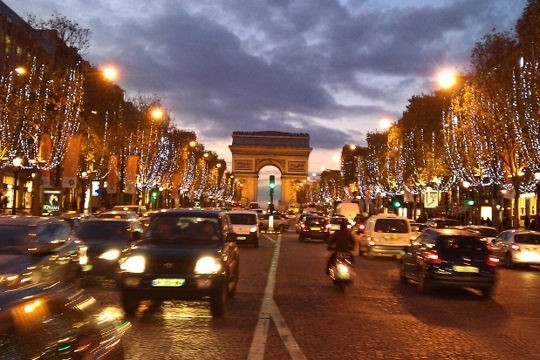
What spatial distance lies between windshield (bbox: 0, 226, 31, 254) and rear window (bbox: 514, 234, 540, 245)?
68.7 ft

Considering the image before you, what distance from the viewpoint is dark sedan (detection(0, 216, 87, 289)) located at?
11.2 m

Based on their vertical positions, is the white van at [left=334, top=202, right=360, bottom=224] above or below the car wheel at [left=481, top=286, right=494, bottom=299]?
above

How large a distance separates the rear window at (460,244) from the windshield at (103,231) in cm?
784

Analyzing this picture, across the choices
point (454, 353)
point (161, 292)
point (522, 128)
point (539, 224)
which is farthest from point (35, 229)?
point (539, 224)

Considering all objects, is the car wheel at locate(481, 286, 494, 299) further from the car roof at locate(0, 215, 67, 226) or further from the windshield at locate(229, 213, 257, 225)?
the windshield at locate(229, 213, 257, 225)

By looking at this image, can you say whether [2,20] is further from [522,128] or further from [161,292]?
[161,292]

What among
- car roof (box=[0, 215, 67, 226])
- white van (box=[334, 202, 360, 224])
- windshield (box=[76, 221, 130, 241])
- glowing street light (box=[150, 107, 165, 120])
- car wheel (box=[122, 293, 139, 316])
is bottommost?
car wheel (box=[122, 293, 139, 316])

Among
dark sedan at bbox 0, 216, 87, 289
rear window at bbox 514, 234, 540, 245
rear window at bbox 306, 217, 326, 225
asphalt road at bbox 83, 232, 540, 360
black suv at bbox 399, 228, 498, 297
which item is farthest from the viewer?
rear window at bbox 306, 217, 326, 225

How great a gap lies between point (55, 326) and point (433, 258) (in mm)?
13761

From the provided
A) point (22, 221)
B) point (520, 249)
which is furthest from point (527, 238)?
point (22, 221)

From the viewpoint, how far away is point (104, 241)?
19016 millimetres

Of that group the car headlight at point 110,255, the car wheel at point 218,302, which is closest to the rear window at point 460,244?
the car wheel at point 218,302

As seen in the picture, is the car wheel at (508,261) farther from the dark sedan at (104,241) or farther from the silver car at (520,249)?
the dark sedan at (104,241)

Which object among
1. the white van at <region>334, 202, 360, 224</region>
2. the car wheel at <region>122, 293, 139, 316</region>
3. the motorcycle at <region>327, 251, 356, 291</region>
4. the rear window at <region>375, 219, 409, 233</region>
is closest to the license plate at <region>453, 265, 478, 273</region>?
the motorcycle at <region>327, 251, 356, 291</region>
